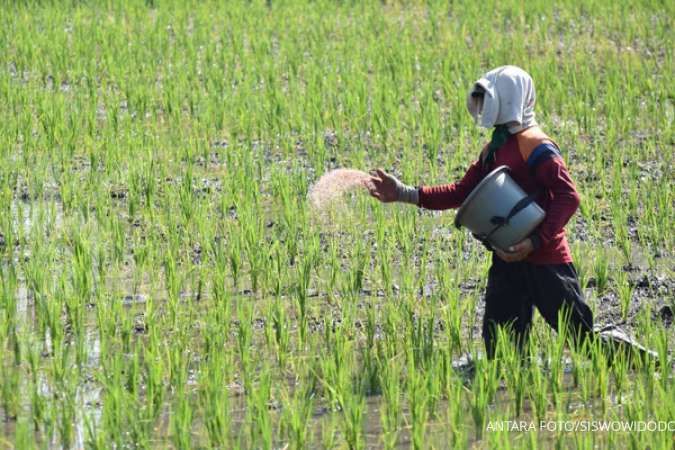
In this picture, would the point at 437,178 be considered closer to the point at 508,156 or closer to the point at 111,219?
the point at 111,219

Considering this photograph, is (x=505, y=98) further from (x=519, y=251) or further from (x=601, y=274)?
(x=601, y=274)

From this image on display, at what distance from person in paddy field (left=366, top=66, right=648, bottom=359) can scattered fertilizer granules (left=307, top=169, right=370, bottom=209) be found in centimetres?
64

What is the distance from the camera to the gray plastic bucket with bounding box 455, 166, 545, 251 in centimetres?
406

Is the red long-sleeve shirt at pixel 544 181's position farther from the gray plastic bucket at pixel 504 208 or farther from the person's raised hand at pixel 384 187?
the person's raised hand at pixel 384 187

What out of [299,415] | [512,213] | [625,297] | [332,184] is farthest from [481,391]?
[332,184]

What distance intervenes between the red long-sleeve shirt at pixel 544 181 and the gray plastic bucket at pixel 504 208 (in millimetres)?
51

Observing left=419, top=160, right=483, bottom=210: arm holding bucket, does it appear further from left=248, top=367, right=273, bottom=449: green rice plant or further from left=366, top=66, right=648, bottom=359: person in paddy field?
left=248, top=367, right=273, bottom=449: green rice plant

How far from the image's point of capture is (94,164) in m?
7.09

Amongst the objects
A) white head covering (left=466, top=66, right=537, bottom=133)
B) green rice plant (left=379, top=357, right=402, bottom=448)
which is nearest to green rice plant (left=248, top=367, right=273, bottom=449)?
green rice plant (left=379, top=357, right=402, bottom=448)

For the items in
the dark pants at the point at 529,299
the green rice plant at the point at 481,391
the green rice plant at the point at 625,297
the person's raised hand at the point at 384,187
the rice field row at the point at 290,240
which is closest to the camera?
the green rice plant at the point at 481,391

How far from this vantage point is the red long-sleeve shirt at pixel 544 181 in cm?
407

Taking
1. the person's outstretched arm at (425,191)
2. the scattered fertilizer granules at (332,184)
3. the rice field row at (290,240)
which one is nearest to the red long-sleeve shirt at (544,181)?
the person's outstretched arm at (425,191)

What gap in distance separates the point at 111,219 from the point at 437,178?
76.6 inches

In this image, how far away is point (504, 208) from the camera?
4062mm
